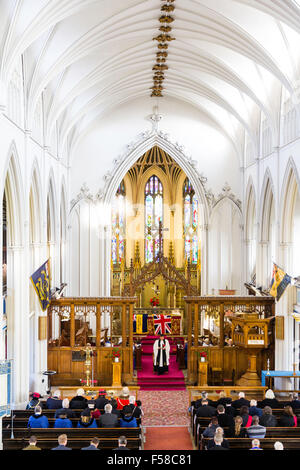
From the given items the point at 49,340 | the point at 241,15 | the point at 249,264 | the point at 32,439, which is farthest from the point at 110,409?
the point at 249,264

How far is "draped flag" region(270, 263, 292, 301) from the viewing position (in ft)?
55.8

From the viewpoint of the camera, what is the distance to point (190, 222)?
31219 millimetres

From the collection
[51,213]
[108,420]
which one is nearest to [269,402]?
[108,420]

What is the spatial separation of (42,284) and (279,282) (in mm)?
7661

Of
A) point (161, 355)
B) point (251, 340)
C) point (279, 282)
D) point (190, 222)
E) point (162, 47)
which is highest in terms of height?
point (162, 47)

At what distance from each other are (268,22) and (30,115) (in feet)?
25.3

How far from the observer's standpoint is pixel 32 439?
9172 millimetres

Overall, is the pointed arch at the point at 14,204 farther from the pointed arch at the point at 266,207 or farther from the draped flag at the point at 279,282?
the pointed arch at the point at 266,207

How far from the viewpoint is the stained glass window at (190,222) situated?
30922 millimetres

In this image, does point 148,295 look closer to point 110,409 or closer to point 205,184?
point 205,184

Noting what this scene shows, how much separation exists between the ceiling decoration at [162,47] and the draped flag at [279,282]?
888 centimetres

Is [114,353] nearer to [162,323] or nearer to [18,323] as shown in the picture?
[162,323]

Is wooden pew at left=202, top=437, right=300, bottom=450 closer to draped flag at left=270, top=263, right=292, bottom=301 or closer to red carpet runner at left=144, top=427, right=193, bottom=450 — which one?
red carpet runner at left=144, top=427, right=193, bottom=450

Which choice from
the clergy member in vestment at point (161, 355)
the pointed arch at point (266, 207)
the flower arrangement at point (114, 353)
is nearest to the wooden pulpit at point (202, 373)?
the clergy member in vestment at point (161, 355)
